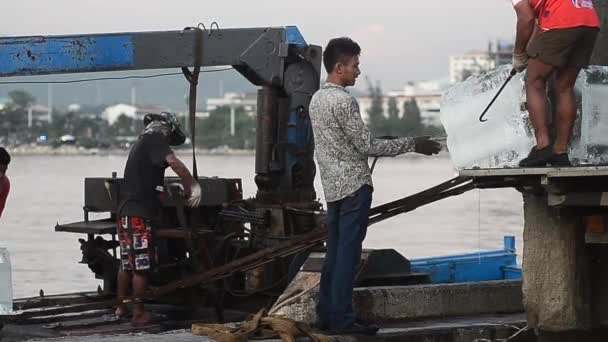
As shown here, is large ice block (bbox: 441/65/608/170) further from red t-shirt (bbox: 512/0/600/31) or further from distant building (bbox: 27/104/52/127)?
distant building (bbox: 27/104/52/127)

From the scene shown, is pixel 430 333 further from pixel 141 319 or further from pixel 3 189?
pixel 3 189

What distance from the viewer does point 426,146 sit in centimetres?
898

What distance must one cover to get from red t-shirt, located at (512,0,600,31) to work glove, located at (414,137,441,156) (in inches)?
38.8

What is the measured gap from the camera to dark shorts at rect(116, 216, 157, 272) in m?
10.7

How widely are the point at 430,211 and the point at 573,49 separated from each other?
1473 inches

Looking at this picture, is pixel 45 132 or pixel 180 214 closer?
pixel 180 214

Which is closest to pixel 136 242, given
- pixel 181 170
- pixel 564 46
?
pixel 181 170

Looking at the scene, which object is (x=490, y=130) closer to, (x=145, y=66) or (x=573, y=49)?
(x=573, y=49)

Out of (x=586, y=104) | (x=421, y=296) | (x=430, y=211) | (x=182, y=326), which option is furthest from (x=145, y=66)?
(x=430, y=211)

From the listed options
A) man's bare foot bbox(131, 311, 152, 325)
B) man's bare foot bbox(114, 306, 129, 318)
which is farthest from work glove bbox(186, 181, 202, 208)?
man's bare foot bbox(114, 306, 129, 318)

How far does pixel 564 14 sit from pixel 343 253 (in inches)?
76.9

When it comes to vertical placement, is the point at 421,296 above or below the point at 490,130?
below

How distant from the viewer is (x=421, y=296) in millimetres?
9797

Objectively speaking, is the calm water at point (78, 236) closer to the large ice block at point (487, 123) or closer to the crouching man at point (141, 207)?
the crouching man at point (141, 207)
